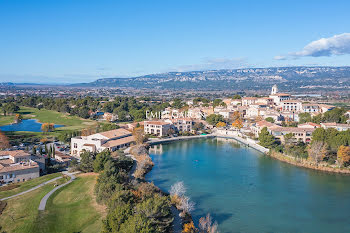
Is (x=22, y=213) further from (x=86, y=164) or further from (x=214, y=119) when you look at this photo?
(x=214, y=119)

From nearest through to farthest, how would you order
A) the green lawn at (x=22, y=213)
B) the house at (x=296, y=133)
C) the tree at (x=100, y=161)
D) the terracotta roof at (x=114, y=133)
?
the green lawn at (x=22, y=213)
the tree at (x=100, y=161)
the house at (x=296, y=133)
the terracotta roof at (x=114, y=133)

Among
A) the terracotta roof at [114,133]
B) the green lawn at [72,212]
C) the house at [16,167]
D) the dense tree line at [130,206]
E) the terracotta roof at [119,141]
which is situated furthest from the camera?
the terracotta roof at [114,133]

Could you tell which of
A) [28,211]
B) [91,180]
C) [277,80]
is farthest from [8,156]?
[277,80]

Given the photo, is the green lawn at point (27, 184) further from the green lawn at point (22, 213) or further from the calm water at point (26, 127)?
the calm water at point (26, 127)

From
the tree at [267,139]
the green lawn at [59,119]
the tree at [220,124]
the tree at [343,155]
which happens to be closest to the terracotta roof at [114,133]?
the green lawn at [59,119]

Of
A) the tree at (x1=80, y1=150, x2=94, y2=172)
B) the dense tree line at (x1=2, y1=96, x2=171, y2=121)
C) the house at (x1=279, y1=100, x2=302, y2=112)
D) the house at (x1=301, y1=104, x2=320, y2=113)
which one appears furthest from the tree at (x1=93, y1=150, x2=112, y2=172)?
the house at (x1=279, y1=100, x2=302, y2=112)

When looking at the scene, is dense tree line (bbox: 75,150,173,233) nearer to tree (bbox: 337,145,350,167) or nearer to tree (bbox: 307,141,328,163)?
tree (bbox: 307,141,328,163)
